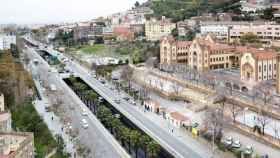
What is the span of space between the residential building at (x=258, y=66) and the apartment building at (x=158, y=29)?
25.3 meters

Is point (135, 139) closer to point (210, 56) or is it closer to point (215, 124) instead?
point (215, 124)

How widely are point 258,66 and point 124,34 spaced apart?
37.2m

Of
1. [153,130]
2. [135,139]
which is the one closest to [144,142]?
[135,139]

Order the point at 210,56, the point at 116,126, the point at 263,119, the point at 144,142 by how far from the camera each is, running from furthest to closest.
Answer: the point at 210,56
the point at 263,119
the point at 116,126
the point at 144,142

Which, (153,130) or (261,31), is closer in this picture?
(153,130)

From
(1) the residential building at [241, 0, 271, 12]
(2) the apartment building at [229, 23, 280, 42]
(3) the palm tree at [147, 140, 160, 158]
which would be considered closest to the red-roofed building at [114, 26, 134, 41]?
→ (1) the residential building at [241, 0, 271, 12]

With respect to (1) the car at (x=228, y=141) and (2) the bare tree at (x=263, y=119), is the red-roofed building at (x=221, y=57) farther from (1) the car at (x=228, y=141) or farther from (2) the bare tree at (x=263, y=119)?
(1) the car at (x=228, y=141)

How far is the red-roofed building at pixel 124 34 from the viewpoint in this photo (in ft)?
203

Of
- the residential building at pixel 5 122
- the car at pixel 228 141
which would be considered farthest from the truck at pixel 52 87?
the car at pixel 228 141

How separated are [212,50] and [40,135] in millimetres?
18664

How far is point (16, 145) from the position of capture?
15688mm

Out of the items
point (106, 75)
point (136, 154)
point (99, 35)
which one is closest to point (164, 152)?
point (136, 154)

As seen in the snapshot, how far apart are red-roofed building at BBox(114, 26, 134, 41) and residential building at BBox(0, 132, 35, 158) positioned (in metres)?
44.8

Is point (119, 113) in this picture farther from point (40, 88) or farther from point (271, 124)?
point (40, 88)
